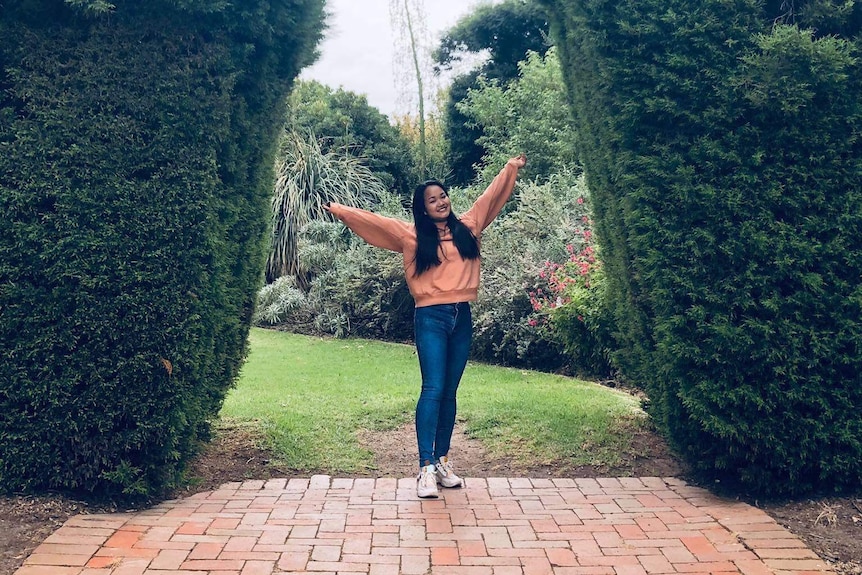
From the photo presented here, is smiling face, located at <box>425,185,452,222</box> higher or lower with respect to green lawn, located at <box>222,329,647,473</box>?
higher

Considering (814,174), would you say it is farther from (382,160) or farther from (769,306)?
(382,160)

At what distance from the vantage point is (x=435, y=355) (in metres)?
4.32

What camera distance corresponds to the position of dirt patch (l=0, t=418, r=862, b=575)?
356cm

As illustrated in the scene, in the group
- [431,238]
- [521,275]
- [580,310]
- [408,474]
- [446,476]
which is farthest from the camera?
[521,275]

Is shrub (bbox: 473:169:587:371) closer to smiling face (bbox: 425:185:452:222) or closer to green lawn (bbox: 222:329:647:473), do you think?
green lawn (bbox: 222:329:647:473)

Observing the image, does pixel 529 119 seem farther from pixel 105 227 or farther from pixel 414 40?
pixel 105 227

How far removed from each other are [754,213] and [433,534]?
2303mm

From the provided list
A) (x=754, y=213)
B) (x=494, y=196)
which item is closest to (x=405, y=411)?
(x=494, y=196)

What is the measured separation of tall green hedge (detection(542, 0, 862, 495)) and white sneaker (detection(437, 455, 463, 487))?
4.45 feet

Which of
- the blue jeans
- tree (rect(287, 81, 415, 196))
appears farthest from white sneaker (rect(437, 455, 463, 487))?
tree (rect(287, 81, 415, 196))

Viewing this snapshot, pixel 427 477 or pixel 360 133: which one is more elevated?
pixel 360 133

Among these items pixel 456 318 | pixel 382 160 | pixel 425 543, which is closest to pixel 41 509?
pixel 425 543

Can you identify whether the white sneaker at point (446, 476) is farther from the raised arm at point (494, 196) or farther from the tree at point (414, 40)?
the tree at point (414, 40)

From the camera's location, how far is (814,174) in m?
3.89
